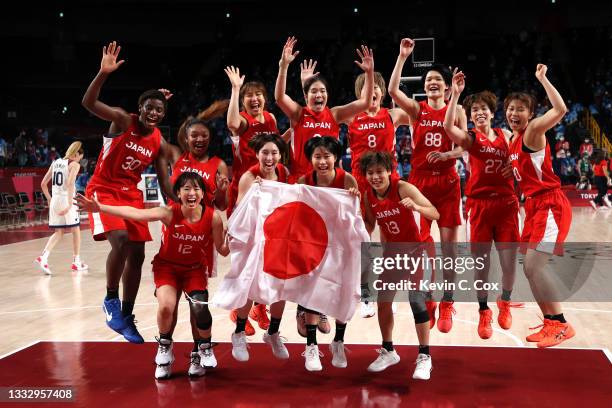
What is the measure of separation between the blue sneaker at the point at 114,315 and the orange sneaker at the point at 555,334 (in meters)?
3.10

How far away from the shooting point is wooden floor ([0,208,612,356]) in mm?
6238

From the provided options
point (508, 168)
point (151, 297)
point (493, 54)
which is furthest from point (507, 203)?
point (493, 54)

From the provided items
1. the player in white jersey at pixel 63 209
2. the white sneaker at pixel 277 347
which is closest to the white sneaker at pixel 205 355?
the white sneaker at pixel 277 347

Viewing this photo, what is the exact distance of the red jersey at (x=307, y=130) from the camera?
18.8 feet

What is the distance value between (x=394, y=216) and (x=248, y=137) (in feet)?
5.25

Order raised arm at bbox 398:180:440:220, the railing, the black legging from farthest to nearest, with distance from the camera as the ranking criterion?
the railing, the black legging, raised arm at bbox 398:180:440:220

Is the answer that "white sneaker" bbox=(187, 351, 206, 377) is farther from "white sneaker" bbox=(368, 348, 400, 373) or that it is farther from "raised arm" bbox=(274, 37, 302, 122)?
"raised arm" bbox=(274, 37, 302, 122)

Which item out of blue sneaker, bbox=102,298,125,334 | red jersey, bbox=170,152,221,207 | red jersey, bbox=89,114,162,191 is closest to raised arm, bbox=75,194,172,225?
red jersey, bbox=170,152,221,207

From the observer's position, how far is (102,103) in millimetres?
5344

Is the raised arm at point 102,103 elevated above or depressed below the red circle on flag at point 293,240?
above

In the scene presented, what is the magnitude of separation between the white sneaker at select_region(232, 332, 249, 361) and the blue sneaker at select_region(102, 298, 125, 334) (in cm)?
86

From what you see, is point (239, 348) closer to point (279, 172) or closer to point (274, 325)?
point (274, 325)

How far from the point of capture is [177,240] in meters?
5.06

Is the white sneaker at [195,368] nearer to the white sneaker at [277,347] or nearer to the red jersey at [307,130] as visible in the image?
the white sneaker at [277,347]
